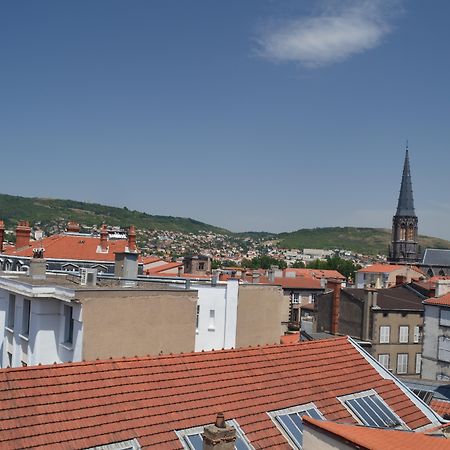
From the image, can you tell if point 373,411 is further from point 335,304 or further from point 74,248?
point 74,248

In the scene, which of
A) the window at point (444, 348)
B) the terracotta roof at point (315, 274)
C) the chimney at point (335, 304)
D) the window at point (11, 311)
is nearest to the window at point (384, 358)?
the chimney at point (335, 304)

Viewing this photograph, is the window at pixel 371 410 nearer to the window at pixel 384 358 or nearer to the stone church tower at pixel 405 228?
the window at pixel 384 358

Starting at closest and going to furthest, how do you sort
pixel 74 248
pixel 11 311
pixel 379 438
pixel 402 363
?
pixel 379 438 < pixel 11 311 < pixel 402 363 < pixel 74 248

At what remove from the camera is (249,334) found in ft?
95.8

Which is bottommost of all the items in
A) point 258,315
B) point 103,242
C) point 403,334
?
point 403,334

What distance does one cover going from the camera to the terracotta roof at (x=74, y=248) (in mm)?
47625

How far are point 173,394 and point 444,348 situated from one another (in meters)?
28.8

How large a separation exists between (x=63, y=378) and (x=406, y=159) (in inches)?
5913

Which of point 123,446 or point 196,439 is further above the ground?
point 123,446

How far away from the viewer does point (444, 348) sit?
124 feet

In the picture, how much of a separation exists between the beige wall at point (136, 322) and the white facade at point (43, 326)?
0.45 m

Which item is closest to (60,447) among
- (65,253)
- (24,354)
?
(24,354)

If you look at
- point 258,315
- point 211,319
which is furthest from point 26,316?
point 258,315

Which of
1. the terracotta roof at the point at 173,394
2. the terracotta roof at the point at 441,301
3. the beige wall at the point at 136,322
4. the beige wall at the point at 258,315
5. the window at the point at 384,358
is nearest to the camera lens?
the terracotta roof at the point at 173,394
